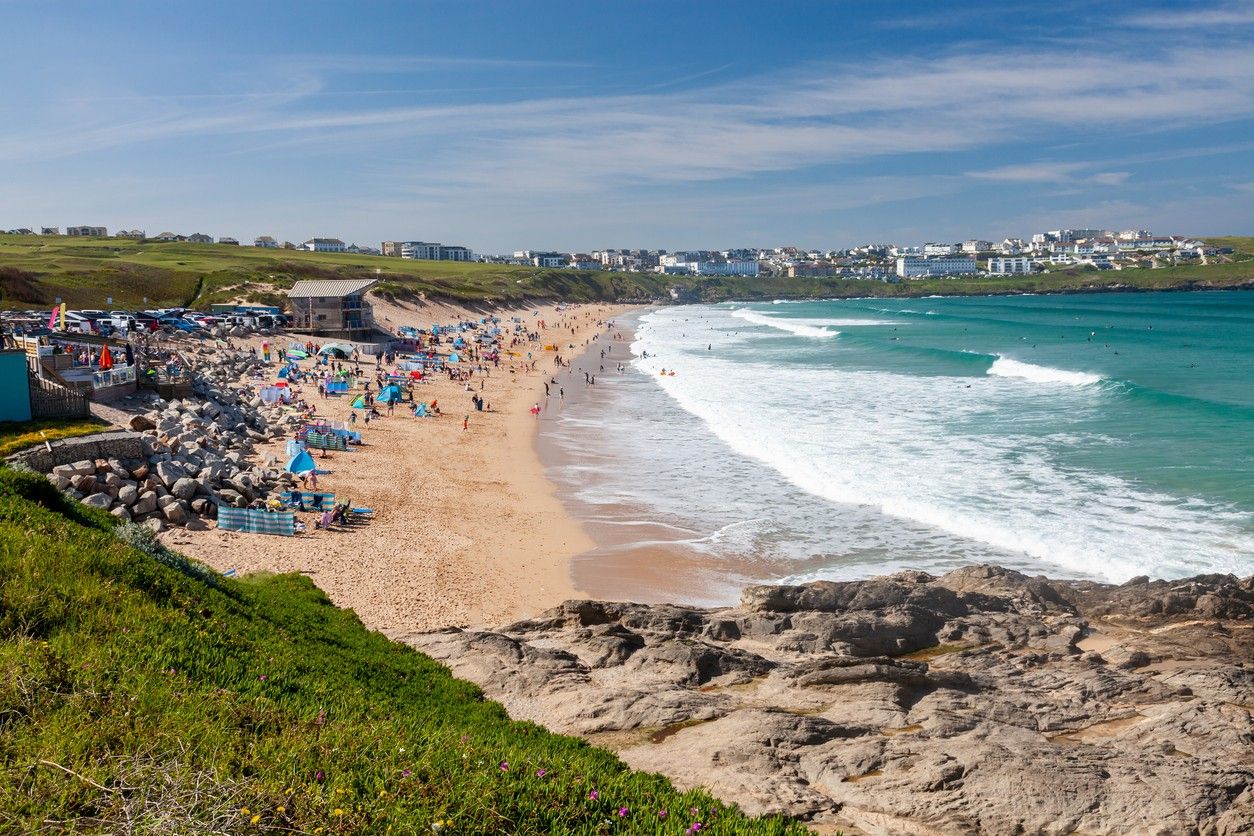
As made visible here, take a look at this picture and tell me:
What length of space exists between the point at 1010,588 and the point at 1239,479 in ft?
43.8

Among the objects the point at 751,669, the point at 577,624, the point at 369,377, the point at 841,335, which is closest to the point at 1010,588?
the point at 751,669

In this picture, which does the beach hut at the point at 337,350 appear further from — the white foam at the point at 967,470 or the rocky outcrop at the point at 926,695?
the rocky outcrop at the point at 926,695

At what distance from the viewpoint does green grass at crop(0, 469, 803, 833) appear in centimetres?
545

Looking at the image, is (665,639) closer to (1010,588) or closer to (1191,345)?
(1010,588)

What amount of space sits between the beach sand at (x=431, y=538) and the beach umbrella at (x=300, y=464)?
3.59 feet

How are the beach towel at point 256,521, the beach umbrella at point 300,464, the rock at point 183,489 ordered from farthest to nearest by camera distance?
the beach umbrella at point 300,464, the rock at point 183,489, the beach towel at point 256,521

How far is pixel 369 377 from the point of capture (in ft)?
149

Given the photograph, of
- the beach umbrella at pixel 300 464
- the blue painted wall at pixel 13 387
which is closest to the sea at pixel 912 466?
the beach umbrella at pixel 300 464

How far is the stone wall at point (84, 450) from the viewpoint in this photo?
1847 cm

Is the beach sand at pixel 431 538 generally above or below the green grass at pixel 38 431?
below

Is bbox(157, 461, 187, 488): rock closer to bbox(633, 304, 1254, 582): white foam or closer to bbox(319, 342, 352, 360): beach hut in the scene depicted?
bbox(633, 304, 1254, 582): white foam

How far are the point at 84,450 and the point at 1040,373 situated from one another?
4834 centimetres

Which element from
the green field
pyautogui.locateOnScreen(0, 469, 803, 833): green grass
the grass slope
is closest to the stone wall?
pyautogui.locateOnScreen(0, 469, 803, 833): green grass

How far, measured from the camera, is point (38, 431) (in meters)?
20.3
